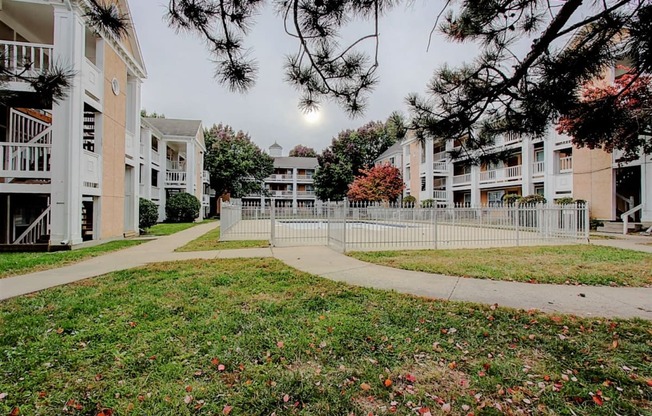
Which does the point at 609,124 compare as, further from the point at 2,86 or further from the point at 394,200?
the point at 394,200

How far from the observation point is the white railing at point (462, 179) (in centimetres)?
2813

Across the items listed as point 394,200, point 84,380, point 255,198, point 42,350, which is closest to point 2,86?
point 42,350

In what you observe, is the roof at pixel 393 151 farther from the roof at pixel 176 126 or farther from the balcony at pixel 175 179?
the balcony at pixel 175 179

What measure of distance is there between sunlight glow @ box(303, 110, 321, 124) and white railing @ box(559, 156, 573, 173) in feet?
70.1

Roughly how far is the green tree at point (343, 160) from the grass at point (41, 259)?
3061 cm

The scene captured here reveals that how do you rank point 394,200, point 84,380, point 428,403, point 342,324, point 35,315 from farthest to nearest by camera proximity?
point 394,200 → point 35,315 → point 342,324 → point 84,380 → point 428,403

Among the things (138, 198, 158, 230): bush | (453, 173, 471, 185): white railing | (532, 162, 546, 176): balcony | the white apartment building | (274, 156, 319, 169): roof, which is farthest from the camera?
(274, 156, 319, 169): roof

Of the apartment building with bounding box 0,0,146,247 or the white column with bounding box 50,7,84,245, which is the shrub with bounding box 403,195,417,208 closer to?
the apartment building with bounding box 0,0,146,247

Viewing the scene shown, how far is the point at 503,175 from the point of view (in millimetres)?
24797

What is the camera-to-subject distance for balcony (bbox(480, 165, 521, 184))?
78.4ft

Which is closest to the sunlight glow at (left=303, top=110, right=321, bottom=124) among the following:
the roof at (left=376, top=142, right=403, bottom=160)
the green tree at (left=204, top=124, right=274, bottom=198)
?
the green tree at (left=204, top=124, right=274, bottom=198)

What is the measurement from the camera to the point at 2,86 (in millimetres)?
3725

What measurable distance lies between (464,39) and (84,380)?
5345 millimetres

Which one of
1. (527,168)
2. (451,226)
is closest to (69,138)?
(451,226)
